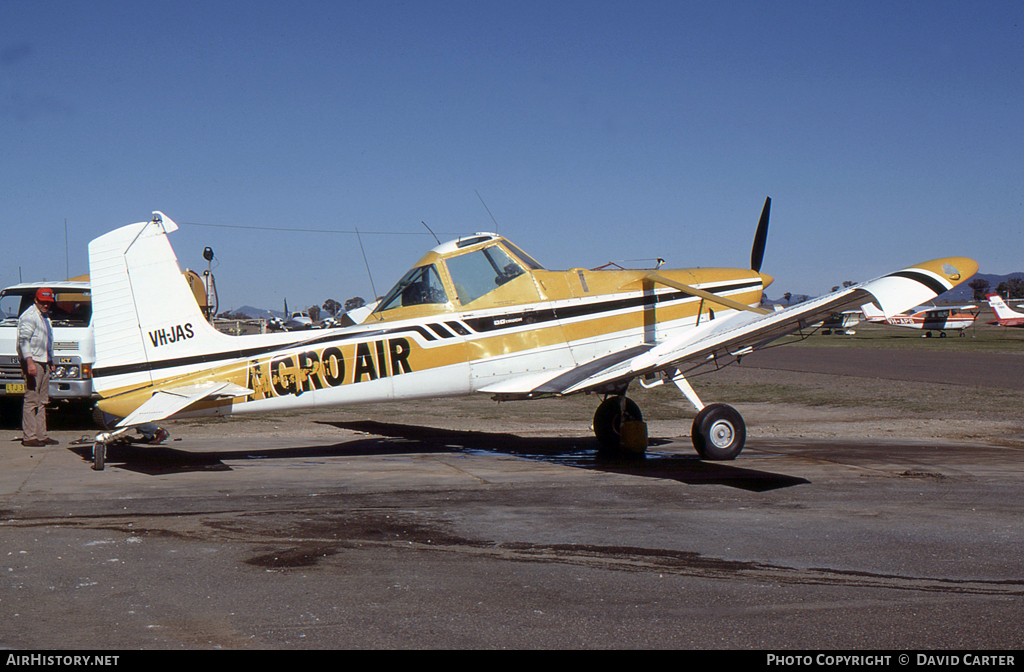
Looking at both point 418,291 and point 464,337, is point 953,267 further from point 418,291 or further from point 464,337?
point 418,291

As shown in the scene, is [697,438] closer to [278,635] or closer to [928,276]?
[928,276]

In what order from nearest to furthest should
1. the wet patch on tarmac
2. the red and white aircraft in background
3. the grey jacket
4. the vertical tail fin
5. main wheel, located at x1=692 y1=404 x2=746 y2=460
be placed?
the wet patch on tarmac < the vertical tail fin < main wheel, located at x1=692 y1=404 x2=746 y2=460 < the grey jacket < the red and white aircraft in background

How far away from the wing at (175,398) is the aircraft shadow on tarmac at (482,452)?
0.85 m

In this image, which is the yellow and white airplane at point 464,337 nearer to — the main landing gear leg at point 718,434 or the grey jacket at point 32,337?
the main landing gear leg at point 718,434

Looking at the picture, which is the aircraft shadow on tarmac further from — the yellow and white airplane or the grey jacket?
the grey jacket

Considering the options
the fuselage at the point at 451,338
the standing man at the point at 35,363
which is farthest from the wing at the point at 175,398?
the standing man at the point at 35,363

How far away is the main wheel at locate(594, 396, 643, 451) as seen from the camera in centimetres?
1072

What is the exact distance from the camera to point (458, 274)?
9.98 meters

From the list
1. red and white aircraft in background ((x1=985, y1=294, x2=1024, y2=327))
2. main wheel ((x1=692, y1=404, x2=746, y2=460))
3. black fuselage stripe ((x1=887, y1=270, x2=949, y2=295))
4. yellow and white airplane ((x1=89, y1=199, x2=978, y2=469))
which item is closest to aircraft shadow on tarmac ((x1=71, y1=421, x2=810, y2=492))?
main wheel ((x1=692, y1=404, x2=746, y2=460))

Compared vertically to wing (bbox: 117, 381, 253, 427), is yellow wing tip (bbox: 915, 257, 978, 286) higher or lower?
higher

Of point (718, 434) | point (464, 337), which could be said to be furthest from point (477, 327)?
point (718, 434)

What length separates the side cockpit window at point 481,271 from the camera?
999cm

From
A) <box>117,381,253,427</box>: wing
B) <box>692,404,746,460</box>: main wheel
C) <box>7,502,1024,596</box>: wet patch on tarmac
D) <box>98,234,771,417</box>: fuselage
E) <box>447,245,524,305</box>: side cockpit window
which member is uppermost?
<box>447,245,524,305</box>: side cockpit window

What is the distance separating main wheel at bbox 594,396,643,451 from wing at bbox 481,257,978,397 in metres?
0.80
